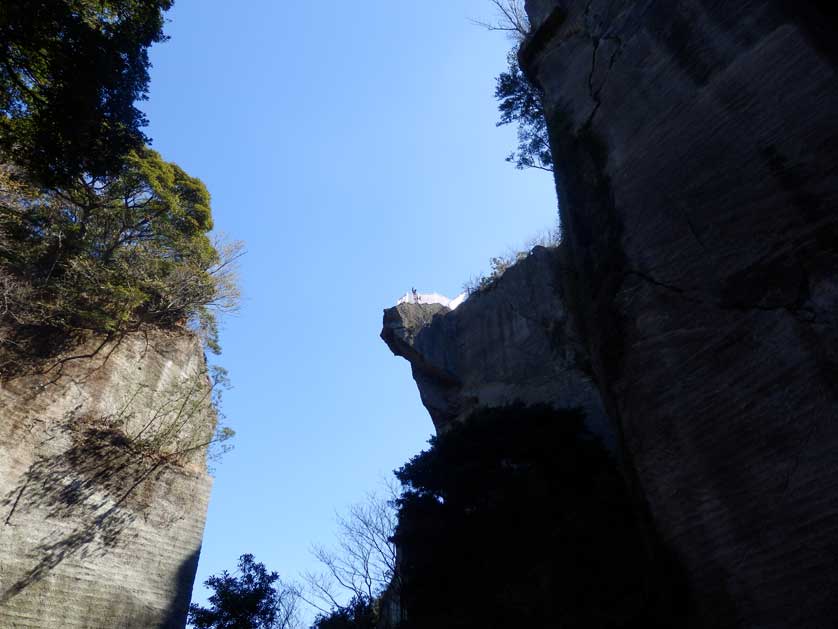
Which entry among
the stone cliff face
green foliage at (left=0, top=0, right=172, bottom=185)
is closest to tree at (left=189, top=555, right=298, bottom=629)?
the stone cliff face

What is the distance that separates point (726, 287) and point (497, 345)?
1058 cm

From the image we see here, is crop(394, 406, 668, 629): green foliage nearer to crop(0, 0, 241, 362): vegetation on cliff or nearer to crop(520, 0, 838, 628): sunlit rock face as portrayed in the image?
crop(520, 0, 838, 628): sunlit rock face

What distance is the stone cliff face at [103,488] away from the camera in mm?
10625

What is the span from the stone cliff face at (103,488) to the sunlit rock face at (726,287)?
973 centimetres

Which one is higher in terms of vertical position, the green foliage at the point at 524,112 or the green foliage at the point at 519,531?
the green foliage at the point at 524,112

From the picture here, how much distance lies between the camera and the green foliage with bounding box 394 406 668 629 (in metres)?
6.59

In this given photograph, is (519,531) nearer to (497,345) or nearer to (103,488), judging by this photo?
(497,345)

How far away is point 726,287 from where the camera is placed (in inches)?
221

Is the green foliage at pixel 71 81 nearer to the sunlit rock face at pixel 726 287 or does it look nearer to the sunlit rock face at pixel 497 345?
the sunlit rock face at pixel 726 287

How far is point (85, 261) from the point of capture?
44.0 feet

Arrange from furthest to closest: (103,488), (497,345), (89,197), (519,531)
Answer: (497,345) < (89,197) < (103,488) < (519,531)

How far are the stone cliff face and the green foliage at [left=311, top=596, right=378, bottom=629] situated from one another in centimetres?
283

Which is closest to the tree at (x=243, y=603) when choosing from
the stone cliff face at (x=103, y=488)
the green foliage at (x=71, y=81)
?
the stone cliff face at (x=103, y=488)

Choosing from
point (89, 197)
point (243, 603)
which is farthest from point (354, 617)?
point (89, 197)
